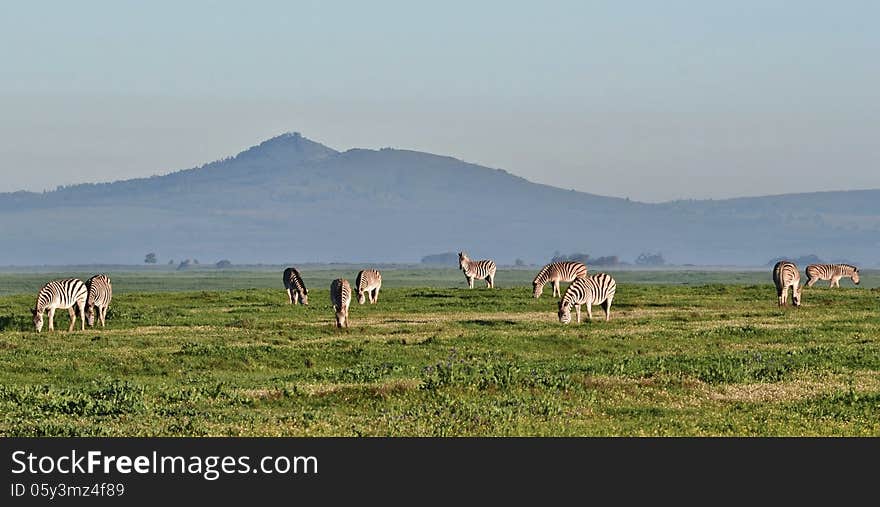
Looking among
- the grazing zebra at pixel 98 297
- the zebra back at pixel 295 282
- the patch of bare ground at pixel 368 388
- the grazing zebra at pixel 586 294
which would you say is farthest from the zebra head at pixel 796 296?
the patch of bare ground at pixel 368 388

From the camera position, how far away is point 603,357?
38.1 m

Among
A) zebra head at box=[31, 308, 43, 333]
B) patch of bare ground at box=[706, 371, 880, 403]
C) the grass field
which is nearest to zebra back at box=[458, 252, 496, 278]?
the grass field

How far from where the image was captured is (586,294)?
4956 cm

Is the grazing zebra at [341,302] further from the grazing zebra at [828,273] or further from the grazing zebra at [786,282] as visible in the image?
the grazing zebra at [828,273]

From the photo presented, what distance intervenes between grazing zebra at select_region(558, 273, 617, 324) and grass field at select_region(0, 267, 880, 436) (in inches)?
29.2

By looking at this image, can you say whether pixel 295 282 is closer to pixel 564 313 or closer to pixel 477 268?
pixel 564 313

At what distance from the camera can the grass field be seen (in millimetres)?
24000

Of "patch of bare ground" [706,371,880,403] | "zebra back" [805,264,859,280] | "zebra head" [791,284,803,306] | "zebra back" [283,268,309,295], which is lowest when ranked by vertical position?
"patch of bare ground" [706,371,880,403]

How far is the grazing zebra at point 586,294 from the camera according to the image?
49.3 meters

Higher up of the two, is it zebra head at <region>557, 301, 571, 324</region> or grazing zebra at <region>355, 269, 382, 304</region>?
grazing zebra at <region>355, 269, 382, 304</region>

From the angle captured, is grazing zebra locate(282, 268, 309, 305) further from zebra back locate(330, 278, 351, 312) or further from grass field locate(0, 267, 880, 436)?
zebra back locate(330, 278, 351, 312)

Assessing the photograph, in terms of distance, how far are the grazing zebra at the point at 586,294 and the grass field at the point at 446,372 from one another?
74cm

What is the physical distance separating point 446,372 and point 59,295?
2226cm

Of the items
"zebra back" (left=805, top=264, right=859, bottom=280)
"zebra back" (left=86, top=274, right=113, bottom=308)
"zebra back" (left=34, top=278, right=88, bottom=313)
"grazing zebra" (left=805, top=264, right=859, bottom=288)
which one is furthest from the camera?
"zebra back" (left=805, top=264, right=859, bottom=280)
